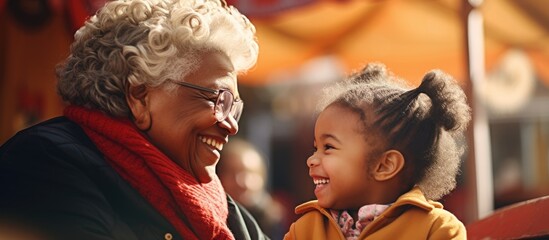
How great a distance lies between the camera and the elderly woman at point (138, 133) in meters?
2.88

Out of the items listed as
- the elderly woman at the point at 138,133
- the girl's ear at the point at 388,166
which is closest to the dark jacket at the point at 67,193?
the elderly woman at the point at 138,133

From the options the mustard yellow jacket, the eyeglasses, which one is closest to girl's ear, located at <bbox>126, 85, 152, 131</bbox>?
the eyeglasses

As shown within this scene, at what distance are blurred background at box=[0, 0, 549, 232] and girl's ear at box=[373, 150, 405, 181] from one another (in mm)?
761

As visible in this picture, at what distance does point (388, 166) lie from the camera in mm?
3033

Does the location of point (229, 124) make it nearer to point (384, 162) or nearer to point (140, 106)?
point (140, 106)

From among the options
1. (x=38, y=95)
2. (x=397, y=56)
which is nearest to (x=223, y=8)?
(x=38, y=95)

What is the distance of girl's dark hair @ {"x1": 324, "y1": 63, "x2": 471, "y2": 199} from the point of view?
3072 mm

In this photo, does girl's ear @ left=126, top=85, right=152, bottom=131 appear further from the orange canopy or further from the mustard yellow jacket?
the orange canopy

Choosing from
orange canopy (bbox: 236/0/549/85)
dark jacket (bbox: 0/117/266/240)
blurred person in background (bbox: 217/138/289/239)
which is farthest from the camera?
orange canopy (bbox: 236/0/549/85)

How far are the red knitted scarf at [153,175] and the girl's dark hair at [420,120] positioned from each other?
1.63ft

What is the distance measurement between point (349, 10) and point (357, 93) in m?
4.68

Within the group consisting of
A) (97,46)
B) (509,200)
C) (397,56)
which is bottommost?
(509,200)

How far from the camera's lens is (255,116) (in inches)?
499

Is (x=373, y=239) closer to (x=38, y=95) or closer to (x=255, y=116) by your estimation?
(x=38, y=95)
